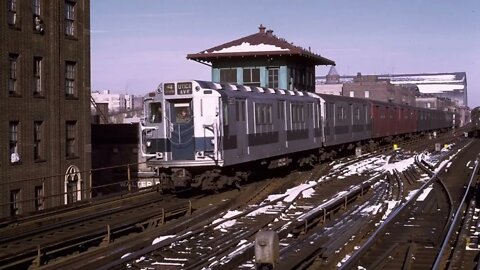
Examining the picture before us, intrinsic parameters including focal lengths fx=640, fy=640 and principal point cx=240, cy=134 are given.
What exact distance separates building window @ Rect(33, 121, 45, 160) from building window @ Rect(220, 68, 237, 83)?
16.4 m

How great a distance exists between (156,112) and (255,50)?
21.3m

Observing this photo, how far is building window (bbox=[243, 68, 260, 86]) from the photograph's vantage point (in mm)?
38741

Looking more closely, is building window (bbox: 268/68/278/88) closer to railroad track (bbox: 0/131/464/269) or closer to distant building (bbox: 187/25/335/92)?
distant building (bbox: 187/25/335/92)

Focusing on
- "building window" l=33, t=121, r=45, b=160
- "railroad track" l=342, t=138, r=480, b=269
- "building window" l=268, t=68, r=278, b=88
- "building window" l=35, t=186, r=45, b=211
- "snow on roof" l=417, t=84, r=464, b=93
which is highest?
"snow on roof" l=417, t=84, r=464, b=93

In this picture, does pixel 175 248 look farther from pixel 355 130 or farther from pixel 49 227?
pixel 355 130

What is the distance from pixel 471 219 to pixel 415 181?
338 inches

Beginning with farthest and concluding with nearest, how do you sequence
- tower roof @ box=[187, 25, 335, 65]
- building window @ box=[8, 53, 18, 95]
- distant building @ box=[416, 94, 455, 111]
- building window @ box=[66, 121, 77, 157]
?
distant building @ box=[416, 94, 455, 111] → tower roof @ box=[187, 25, 335, 65] → building window @ box=[66, 121, 77, 157] → building window @ box=[8, 53, 18, 95]

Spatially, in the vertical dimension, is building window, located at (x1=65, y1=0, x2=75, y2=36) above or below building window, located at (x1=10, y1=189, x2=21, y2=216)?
above

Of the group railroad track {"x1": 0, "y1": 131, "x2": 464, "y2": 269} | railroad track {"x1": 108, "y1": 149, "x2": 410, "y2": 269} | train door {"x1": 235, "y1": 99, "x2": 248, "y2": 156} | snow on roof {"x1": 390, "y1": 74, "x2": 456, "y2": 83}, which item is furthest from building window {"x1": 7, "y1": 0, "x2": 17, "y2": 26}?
snow on roof {"x1": 390, "y1": 74, "x2": 456, "y2": 83}

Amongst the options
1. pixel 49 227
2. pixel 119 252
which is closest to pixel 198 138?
pixel 49 227

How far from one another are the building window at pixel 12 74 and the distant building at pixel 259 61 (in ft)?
55.2

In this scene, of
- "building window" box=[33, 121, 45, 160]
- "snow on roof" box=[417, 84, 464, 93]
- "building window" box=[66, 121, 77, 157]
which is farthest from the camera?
"snow on roof" box=[417, 84, 464, 93]

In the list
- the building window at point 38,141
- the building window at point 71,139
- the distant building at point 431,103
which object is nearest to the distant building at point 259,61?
the building window at point 71,139

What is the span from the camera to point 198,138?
17.5 metres
